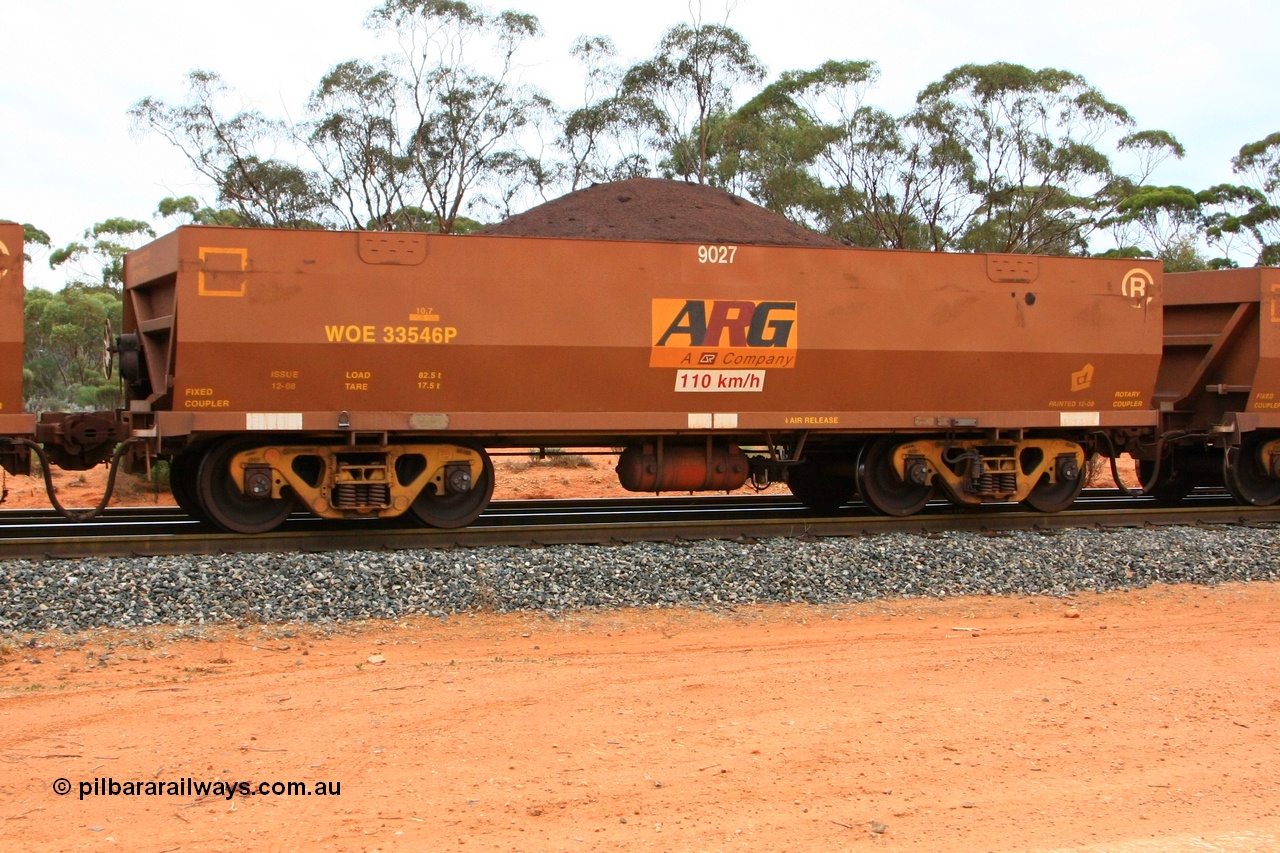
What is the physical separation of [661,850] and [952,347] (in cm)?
815

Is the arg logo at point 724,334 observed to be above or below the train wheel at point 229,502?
above

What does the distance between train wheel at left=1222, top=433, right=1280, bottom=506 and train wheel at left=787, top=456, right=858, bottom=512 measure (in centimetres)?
449

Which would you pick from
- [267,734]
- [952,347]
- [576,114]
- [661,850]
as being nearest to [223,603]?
[267,734]

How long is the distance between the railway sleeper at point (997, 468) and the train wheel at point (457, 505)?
422cm

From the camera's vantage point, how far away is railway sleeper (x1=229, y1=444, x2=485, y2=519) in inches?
392

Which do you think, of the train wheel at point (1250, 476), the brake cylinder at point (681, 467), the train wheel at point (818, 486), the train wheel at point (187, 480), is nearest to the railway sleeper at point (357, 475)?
the train wheel at point (187, 480)

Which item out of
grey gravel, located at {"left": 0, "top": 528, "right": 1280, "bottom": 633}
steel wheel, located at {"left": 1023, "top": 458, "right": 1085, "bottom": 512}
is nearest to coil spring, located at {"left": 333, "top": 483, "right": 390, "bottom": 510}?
grey gravel, located at {"left": 0, "top": 528, "right": 1280, "bottom": 633}

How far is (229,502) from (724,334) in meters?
4.83

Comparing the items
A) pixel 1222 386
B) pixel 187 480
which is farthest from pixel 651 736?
pixel 1222 386

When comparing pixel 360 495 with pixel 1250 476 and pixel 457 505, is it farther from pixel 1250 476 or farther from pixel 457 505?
pixel 1250 476

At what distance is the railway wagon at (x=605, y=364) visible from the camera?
9.78 metres

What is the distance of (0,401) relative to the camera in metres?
9.55

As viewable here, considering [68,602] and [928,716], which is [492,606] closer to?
[68,602]

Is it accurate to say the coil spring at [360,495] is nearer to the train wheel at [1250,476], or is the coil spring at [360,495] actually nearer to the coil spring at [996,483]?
the coil spring at [996,483]
